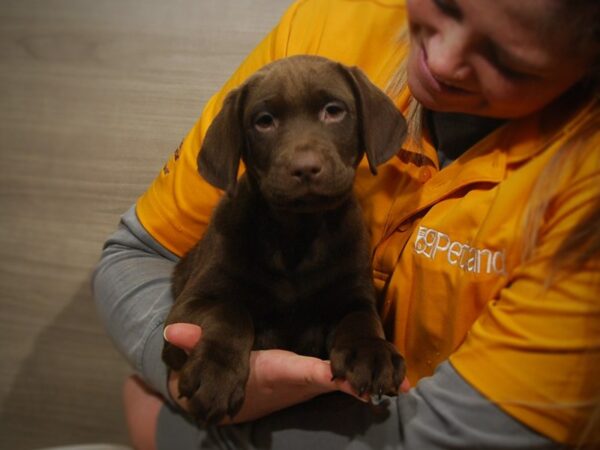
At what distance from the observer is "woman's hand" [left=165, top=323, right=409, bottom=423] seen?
38.4 inches

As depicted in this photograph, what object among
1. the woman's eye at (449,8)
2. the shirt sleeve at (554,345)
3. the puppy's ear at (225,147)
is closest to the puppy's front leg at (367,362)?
the shirt sleeve at (554,345)

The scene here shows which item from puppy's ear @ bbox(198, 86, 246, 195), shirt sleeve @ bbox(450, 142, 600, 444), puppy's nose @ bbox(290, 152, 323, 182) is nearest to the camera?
shirt sleeve @ bbox(450, 142, 600, 444)

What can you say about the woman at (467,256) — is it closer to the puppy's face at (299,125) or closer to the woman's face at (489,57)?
the woman's face at (489,57)

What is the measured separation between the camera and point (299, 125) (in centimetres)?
119

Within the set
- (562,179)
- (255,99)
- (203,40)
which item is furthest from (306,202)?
(203,40)

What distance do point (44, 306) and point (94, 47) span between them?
40.4 inches

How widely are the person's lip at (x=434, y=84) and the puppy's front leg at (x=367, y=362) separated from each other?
46 cm

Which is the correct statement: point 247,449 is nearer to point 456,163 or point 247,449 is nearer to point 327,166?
point 327,166

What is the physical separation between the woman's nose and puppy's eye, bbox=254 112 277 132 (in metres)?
0.34

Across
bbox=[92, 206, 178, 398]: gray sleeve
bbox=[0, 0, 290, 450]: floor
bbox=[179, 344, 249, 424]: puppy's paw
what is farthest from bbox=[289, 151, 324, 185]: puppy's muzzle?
bbox=[0, 0, 290, 450]: floor

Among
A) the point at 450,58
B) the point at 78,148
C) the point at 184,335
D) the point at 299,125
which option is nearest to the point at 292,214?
the point at 299,125

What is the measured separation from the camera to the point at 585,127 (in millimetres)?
951

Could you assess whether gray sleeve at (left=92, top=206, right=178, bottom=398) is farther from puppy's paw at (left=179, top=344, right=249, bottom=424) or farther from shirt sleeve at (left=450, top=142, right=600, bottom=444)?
shirt sleeve at (left=450, top=142, right=600, bottom=444)

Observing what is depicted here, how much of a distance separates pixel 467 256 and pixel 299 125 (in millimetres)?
420
